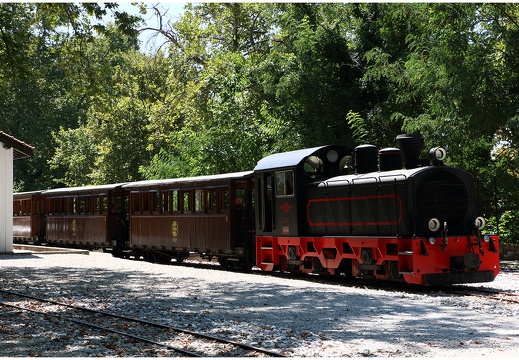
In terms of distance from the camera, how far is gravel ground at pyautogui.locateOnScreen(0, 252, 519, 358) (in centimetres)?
863

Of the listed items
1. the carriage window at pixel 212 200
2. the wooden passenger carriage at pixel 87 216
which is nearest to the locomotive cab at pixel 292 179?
the carriage window at pixel 212 200

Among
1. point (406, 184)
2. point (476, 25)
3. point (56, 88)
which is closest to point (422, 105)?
point (476, 25)

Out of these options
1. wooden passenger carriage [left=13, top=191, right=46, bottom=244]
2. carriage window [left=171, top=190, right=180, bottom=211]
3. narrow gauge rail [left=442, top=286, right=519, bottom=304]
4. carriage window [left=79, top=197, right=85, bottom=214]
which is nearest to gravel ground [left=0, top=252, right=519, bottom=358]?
narrow gauge rail [left=442, top=286, right=519, bottom=304]

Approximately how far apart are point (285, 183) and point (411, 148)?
11.9 feet

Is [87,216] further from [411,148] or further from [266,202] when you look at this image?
[411,148]

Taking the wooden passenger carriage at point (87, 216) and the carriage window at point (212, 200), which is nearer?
the carriage window at point (212, 200)

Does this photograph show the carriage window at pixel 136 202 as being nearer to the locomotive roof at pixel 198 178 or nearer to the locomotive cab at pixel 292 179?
the locomotive roof at pixel 198 178

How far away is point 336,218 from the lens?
16219 millimetres

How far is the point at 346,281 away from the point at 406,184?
3585 mm

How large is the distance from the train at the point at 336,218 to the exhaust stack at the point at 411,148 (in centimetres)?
2

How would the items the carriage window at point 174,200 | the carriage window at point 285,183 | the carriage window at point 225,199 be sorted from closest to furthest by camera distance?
the carriage window at point 285,183, the carriage window at point 225,199, the carriage window at point 174,200

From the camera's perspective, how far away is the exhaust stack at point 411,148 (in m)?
15.1

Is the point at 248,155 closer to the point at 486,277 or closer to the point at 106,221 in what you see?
the point at 106,221

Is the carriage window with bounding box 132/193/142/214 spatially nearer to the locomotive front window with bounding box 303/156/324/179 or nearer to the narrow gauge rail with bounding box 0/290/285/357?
the locomotive front window with bounding box 303/156/324/179
